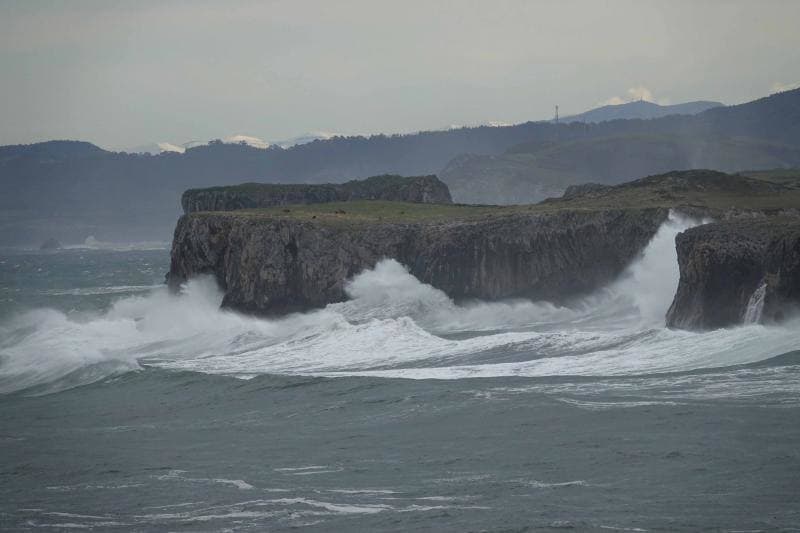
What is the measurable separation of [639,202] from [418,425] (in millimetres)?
→ 35018

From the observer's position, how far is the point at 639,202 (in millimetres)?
62906

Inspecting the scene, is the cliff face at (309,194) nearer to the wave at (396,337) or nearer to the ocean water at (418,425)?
the wave at (396,337)

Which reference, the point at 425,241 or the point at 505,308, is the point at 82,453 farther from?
the point at 425,241

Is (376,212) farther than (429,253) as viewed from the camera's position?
Yes

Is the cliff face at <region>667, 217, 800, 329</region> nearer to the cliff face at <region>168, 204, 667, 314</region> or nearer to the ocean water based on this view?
the ocean water

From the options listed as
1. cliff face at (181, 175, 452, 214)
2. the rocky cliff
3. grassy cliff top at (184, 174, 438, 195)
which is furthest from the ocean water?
grassy cliff top at (184, 174, 438, 195)

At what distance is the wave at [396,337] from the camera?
38656 millimetres

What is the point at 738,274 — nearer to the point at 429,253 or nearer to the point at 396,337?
the point at 396,337

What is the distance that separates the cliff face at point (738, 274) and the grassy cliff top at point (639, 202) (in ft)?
48.5

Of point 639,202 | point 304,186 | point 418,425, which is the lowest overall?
point 418,425

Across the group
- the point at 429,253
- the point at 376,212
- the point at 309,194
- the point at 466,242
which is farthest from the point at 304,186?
the point at 466,242

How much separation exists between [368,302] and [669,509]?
39788 millimetres

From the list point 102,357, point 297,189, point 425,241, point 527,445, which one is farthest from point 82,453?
point 297,189

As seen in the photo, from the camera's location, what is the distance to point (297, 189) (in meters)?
93.1
